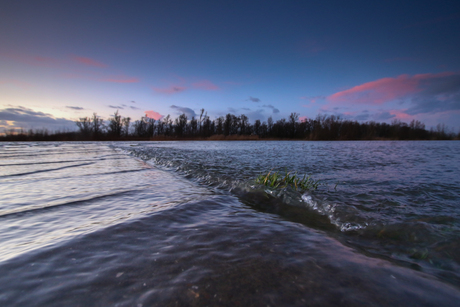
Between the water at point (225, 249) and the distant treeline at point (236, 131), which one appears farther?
the distant treeline at point (236, 131)

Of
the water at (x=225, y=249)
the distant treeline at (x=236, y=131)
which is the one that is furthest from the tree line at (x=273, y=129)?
the water at (x=225, y=249)

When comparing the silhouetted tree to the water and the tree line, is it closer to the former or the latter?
the tree line

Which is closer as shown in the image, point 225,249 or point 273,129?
point 225,249

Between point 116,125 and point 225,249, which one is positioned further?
point 116,125

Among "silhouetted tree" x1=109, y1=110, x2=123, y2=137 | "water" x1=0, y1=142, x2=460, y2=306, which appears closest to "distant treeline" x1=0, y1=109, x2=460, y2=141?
"silhouetted tree" x1=109, y1=110, x2=123, y2=137

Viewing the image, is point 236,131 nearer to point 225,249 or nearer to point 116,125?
point 116,125

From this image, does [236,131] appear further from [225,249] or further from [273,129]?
[225,249]

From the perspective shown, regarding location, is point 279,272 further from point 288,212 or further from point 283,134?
point 283,134

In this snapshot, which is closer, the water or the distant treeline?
the water

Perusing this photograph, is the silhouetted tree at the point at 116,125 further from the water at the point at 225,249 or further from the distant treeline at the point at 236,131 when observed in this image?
the water at the point at 225,249

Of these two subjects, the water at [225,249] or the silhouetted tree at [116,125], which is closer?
the water at [225,249]

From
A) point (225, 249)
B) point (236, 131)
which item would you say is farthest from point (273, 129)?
point (225, 249)

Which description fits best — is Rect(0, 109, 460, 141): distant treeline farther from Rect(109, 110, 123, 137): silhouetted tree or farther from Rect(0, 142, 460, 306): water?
Rect(0, 142, 460, 306): water

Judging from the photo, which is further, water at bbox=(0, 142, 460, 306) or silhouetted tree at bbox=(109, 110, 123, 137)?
silhouetted tree at bbox=(109, 110, 123, 137)
